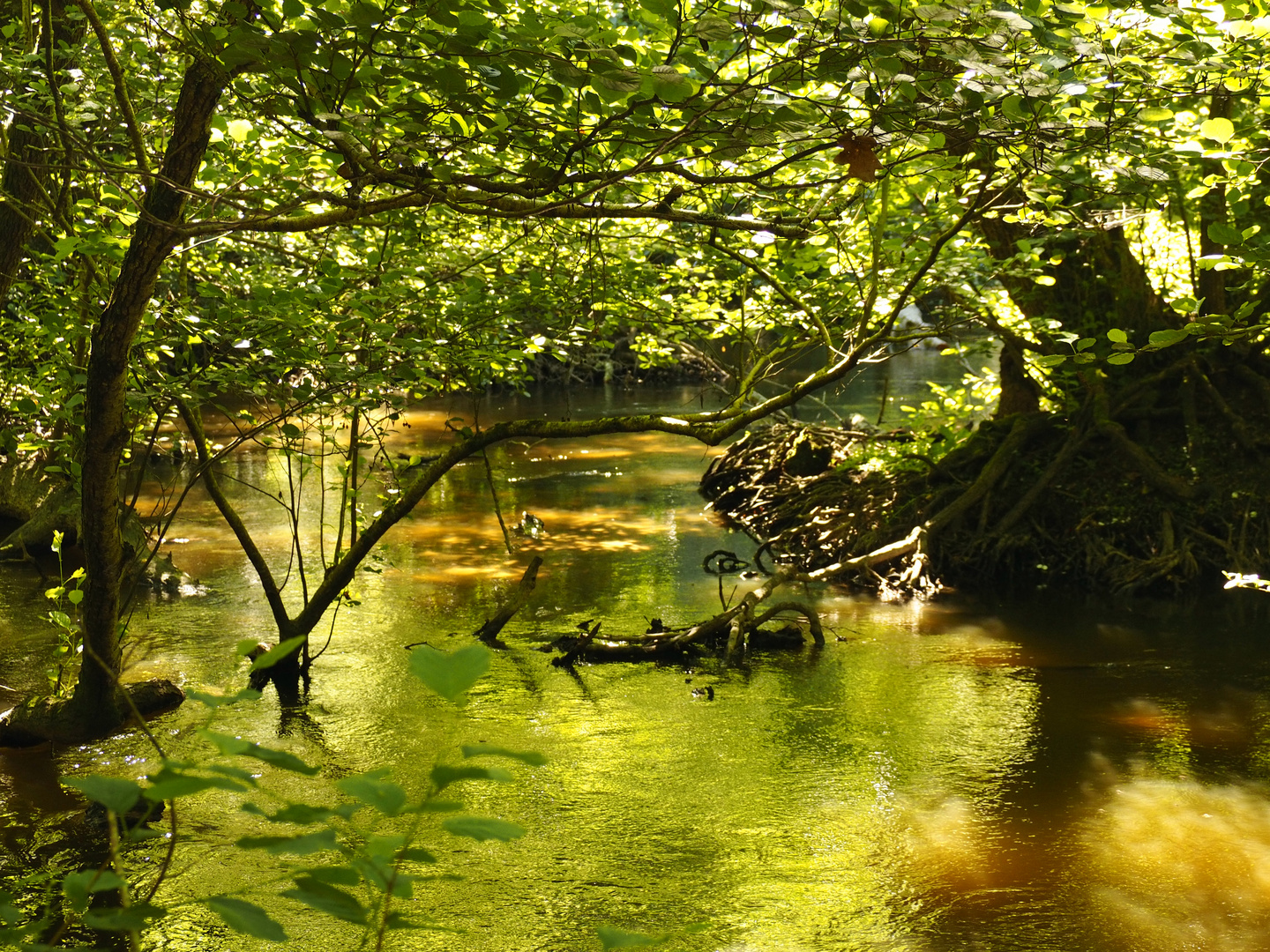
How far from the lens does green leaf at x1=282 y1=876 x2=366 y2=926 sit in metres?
1.38

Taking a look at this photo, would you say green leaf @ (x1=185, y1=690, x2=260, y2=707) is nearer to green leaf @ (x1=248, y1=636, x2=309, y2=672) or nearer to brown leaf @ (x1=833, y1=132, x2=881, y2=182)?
green leaf @ (x1=248, y1=636, x2=309, y2=672)

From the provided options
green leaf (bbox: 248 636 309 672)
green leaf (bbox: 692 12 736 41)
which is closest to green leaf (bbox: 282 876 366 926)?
green leaf (bbox: 248 636 309 672)

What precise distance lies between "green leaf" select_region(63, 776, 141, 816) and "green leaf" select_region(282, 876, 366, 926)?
223mm

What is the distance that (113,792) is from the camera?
4.46 ft

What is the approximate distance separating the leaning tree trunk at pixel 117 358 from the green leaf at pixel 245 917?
3.26 m

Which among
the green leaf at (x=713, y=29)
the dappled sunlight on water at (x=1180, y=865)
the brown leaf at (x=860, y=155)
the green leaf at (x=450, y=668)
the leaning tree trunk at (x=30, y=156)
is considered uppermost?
the leaning tree trunk at (x=30, y=156)

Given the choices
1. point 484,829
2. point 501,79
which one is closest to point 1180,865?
point 501,79

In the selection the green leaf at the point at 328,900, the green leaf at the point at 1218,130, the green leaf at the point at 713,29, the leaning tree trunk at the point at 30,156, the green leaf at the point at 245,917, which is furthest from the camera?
the leaning tree trunk at the point at 30,156

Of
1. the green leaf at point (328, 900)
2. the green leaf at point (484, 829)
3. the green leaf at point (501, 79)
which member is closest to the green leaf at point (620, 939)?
the green leaf at point (484, 829)

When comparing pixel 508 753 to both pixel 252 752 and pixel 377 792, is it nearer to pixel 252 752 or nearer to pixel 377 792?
pixel 377 792

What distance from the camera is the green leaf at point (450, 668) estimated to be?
132 centimetres

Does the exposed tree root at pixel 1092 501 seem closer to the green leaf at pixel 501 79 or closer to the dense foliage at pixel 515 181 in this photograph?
the dense foliage at pixel 515 181

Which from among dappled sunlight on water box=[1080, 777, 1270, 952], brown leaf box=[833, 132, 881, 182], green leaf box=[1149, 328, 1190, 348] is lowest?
dappled sunlight on water box=[1080, 777, 1270, 952]

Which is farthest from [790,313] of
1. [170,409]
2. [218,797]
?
[218,797]
